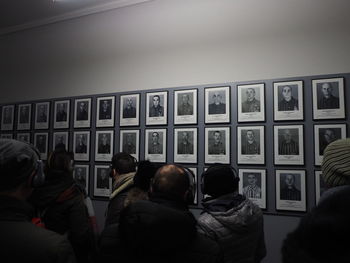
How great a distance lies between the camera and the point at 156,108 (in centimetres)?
369

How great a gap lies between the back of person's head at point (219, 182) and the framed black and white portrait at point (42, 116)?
312 cm

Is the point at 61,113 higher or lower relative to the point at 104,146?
higher

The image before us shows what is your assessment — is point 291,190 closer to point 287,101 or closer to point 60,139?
point 287,101

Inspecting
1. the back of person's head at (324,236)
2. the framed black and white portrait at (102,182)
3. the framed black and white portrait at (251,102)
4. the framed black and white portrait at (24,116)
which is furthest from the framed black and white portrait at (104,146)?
the back of person's head at (324,236)

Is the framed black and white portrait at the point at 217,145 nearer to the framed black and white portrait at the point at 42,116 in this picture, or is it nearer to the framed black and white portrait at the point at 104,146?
the framed black and white portrait at the point at 104,146

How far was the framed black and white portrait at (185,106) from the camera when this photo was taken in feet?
11.4

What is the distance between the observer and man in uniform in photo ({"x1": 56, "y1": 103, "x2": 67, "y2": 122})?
4.30m

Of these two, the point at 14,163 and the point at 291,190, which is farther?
the point at 291,190

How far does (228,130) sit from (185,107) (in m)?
0.57

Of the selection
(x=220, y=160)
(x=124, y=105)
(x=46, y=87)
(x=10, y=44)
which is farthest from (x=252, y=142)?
(x=10, y=44)

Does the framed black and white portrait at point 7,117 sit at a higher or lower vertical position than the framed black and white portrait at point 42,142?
higher

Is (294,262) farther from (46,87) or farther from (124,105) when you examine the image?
(46,87)

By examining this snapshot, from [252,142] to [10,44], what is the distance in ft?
13.7

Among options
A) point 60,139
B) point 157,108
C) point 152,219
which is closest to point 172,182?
point 152,219
